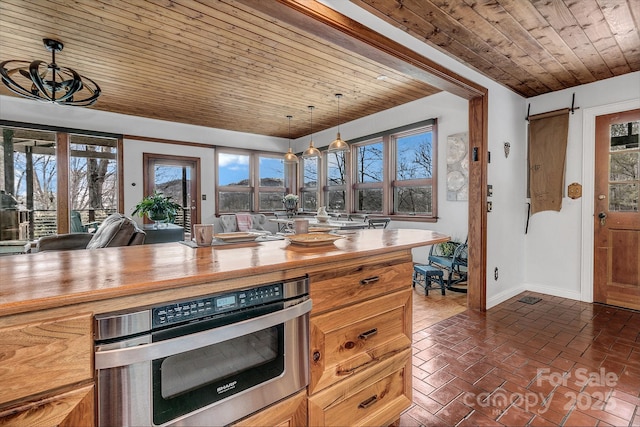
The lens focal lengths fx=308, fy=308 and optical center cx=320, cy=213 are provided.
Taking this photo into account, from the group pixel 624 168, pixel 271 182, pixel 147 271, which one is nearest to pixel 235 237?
pixel 147 271

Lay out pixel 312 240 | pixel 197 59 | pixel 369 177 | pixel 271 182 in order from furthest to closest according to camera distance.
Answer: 1. pixel 271 182
2. pixel 369 177
3. pixel 197 59
4. pixel 312 240

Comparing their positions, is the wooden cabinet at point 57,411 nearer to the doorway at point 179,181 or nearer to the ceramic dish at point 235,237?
the ceramic dish at point 235,237

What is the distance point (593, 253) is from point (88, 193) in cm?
742

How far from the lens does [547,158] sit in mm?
3744

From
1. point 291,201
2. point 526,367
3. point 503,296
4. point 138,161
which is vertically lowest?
point 526,367

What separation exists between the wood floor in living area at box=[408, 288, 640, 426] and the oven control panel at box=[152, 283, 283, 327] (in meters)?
1.19

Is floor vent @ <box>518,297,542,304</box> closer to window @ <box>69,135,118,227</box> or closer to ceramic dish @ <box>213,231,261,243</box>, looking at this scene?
ceramic dish @ <box>213,231,261,243</box>

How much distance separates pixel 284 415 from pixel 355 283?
58 cm

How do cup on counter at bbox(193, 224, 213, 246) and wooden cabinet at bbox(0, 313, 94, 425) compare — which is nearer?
wooden cabinet at bbox(0, 313, 94, 425)

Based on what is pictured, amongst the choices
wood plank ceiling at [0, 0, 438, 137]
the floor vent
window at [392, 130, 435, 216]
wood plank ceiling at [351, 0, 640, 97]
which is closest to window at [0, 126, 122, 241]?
wood plank ceiling at [0, 0, 438, 137]

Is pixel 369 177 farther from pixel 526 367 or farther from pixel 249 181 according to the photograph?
pixel 526 367

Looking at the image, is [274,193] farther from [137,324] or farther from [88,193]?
[137,324]

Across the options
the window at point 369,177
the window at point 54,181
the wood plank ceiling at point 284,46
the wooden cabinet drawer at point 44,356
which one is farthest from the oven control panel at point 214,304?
the window at point 54,181

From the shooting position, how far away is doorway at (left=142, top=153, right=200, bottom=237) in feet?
19.5
